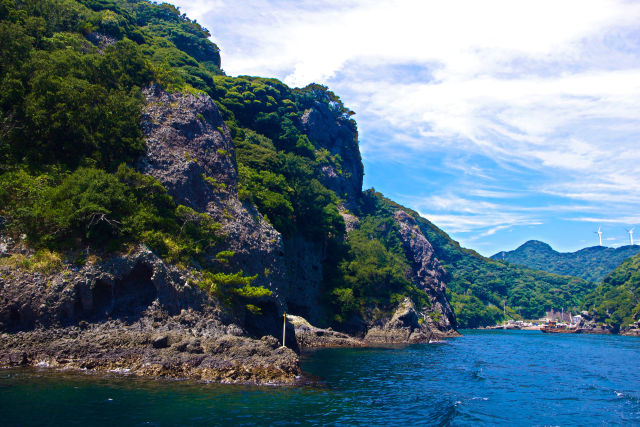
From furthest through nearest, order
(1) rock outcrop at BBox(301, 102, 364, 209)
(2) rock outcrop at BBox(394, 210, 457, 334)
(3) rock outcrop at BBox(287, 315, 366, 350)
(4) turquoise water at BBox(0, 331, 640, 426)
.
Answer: (1) rock outcrop at BBox(301, 102, 364, 209)
(2) rock outcrop at BBox(394, 210, 457, 334)
(3) rock outcrop at BBox(287, 315, 366, 350)
(4) turquoise water at BBox(0, 331, 640, 426)

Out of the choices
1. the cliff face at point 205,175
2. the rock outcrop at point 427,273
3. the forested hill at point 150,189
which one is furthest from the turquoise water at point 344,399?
the rock outcrop at point 427,273

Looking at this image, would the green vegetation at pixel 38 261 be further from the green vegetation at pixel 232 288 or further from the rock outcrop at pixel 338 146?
the rock outcrop at pixel 338 146

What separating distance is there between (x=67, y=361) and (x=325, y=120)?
89459 mm

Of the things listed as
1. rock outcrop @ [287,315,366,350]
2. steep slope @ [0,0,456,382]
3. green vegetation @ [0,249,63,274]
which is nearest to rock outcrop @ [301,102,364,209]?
steep slope @ [0,0,456,382]

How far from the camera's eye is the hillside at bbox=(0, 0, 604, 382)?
2575 centimetres

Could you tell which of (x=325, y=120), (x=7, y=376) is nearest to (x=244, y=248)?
(x=7, y=376)

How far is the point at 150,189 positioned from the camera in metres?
34.1

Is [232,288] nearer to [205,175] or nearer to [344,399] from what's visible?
[205,175]

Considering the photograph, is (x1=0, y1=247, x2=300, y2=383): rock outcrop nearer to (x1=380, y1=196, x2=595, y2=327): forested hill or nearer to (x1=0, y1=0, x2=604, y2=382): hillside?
(x1=0, y1=0, x2=604, y2=382): hillside

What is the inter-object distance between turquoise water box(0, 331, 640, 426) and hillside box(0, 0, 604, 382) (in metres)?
3.90

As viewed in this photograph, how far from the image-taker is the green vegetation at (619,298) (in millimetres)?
113062

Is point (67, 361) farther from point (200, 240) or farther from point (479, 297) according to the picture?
point (479, 297)

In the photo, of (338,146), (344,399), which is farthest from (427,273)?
(344,399)

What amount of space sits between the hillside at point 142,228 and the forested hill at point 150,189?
0.15m
